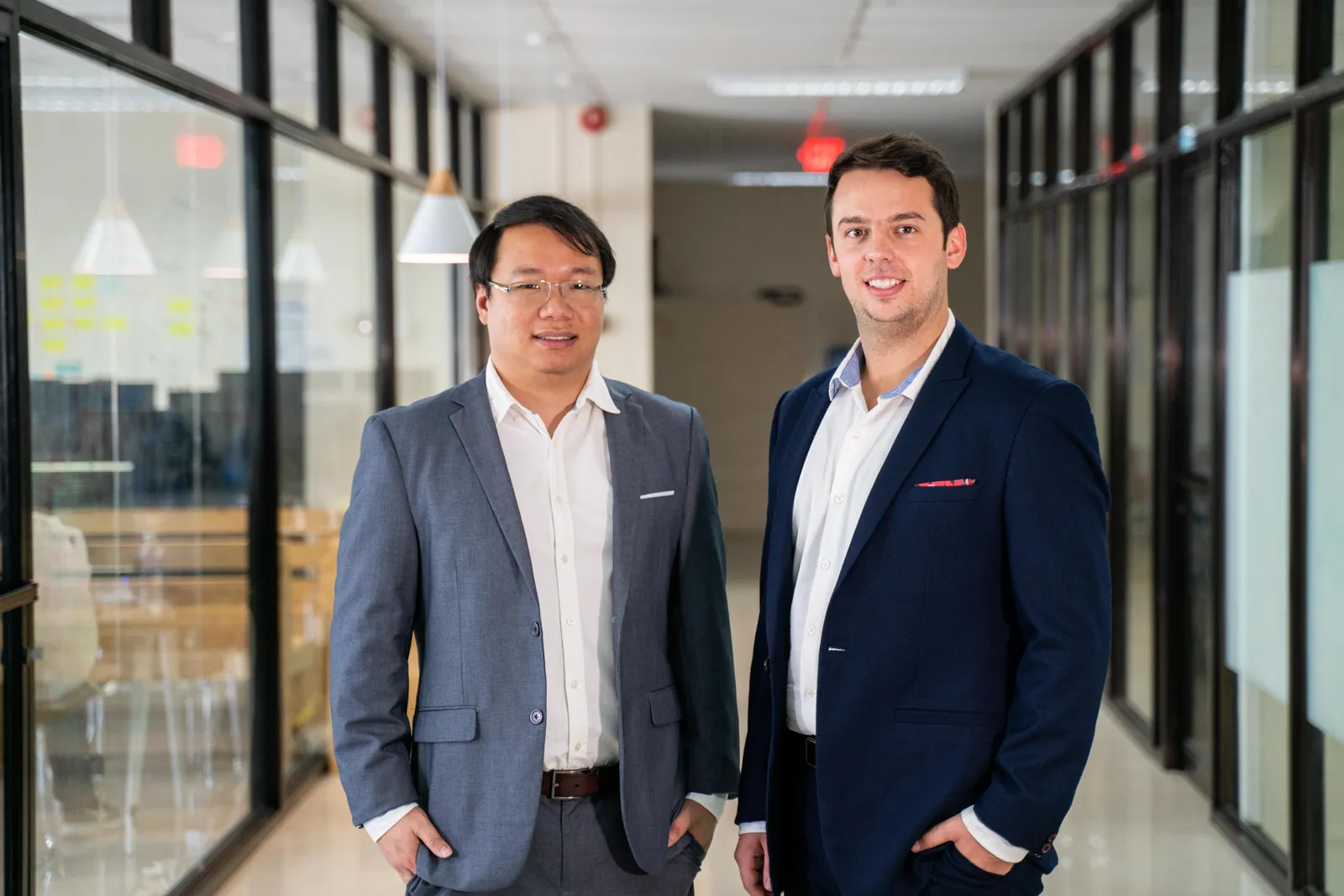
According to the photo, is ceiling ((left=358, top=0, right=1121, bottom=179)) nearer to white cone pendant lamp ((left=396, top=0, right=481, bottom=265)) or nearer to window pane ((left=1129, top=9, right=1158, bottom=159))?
window pane ((left=1129, top=9, right=1158, bottom=159))

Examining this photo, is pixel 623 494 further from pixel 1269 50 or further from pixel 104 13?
pixel 1269 50

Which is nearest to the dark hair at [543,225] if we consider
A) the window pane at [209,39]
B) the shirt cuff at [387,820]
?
the shirt cuff at [387,820]

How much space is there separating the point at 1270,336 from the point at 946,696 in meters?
2.95

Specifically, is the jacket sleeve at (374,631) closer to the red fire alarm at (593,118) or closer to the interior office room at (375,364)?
the interior office room at (375,364)

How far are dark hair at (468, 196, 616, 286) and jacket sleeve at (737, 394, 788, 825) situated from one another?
0.39m

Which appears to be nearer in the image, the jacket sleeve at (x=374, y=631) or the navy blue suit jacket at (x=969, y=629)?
the navy blue suit jacket at (x=969, y=629)

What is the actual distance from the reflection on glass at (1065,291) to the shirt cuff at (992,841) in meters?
5.55

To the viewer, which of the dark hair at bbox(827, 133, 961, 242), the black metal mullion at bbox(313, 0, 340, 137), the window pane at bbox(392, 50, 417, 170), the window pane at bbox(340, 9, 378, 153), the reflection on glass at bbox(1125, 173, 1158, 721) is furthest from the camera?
the window pane at bbox(392, 50, 417, 170)

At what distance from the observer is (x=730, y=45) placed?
693 cm

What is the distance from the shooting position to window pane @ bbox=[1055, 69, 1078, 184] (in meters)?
7.10

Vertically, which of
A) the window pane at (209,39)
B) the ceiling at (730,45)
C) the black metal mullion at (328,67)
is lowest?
the window pane at (209,39)

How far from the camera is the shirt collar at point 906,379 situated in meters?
1.92

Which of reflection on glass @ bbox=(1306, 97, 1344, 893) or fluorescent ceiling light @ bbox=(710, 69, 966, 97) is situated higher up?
fluorescent ceiling light @ bbox=(710, 69, 966, 97)

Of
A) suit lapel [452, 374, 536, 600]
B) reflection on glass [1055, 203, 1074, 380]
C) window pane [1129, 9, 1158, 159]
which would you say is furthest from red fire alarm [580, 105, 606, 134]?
suit lapel [452, 374, 536, 600]
